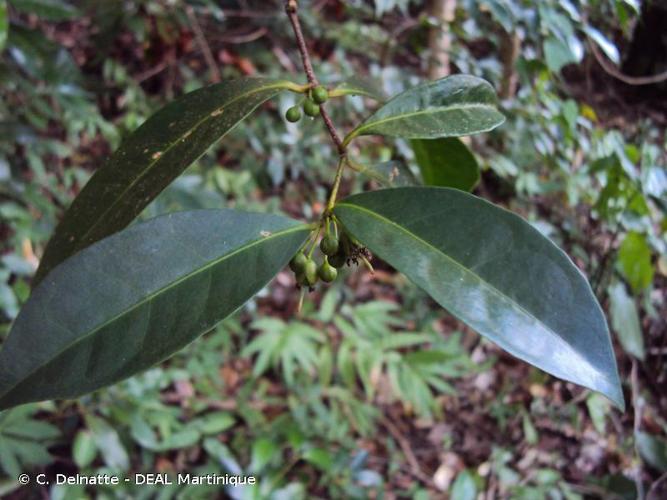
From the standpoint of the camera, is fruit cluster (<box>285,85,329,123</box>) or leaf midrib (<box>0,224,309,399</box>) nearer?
leaf midrib (<box>0,224,309,399</box>)

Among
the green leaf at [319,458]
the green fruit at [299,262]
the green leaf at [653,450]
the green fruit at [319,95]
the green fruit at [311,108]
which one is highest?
the green fruit at [319,95]

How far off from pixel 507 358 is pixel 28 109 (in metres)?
1.87

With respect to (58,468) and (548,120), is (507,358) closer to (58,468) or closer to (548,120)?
(548,120)

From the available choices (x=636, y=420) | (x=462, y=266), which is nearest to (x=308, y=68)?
(x=462, y=266)

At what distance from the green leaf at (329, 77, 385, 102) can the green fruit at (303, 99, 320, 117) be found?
34 mm

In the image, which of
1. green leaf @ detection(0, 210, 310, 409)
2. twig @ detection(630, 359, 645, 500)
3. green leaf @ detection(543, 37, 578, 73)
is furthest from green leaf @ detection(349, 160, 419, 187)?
twig @ detection(630, 359, 645, 500)

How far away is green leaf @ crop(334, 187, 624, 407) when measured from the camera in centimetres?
41

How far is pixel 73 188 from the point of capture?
6.57 feet

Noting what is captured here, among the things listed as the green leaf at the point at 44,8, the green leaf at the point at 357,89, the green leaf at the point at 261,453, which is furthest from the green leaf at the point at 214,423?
the green leaf at the point at 357,89

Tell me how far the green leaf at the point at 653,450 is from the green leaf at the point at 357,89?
1.64 metres

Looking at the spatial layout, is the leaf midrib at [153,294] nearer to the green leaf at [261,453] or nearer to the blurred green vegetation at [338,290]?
the blurred green vegetation at [338,290]

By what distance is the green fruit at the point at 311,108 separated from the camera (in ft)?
1.92

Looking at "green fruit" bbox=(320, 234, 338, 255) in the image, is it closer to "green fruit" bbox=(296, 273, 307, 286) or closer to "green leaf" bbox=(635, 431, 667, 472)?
"green fruit" bbox=(296, 273, 307, 286)

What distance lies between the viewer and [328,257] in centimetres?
54
